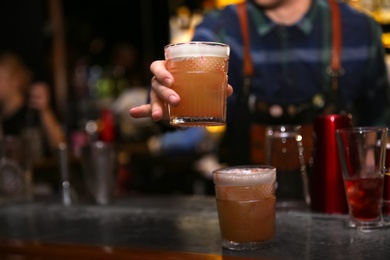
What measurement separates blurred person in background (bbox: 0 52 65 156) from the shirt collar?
2383 millimetres

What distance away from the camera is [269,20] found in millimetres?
2467

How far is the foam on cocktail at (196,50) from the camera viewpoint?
1.34m

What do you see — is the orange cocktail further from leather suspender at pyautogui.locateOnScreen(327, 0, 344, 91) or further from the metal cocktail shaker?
leather suspender at pyautogui.locateOnScreen(327, 0, 344, 91)

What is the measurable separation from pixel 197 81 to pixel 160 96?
11 centimetres

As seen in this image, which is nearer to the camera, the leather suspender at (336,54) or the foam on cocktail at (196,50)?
the foam on cocktail at (196,50)

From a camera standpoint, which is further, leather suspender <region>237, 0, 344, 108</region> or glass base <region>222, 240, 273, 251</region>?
leather suspender <region>237, 0, 344, 108</region>

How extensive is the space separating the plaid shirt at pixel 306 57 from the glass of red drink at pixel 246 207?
1.10 m

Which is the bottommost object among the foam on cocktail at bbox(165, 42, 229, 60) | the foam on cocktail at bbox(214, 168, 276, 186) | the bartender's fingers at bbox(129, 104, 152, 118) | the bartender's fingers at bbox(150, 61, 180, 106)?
the foam on cocktail at bbox(214, 168, 276, 186)

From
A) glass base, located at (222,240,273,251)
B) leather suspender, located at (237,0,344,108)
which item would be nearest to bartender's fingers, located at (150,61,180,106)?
glass base, located at (222,240,273,251)

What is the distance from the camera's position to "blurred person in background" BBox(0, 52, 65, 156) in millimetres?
4523

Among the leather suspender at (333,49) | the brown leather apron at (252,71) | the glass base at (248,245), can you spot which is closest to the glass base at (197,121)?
the glass base at (248,245)

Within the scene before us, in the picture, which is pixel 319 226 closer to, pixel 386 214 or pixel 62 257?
pixel 386 214

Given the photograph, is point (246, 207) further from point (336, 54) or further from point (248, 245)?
point (336, 54)

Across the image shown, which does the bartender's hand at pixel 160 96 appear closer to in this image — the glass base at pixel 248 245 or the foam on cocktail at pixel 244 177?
the foam on cocktail at pixel 244 177
